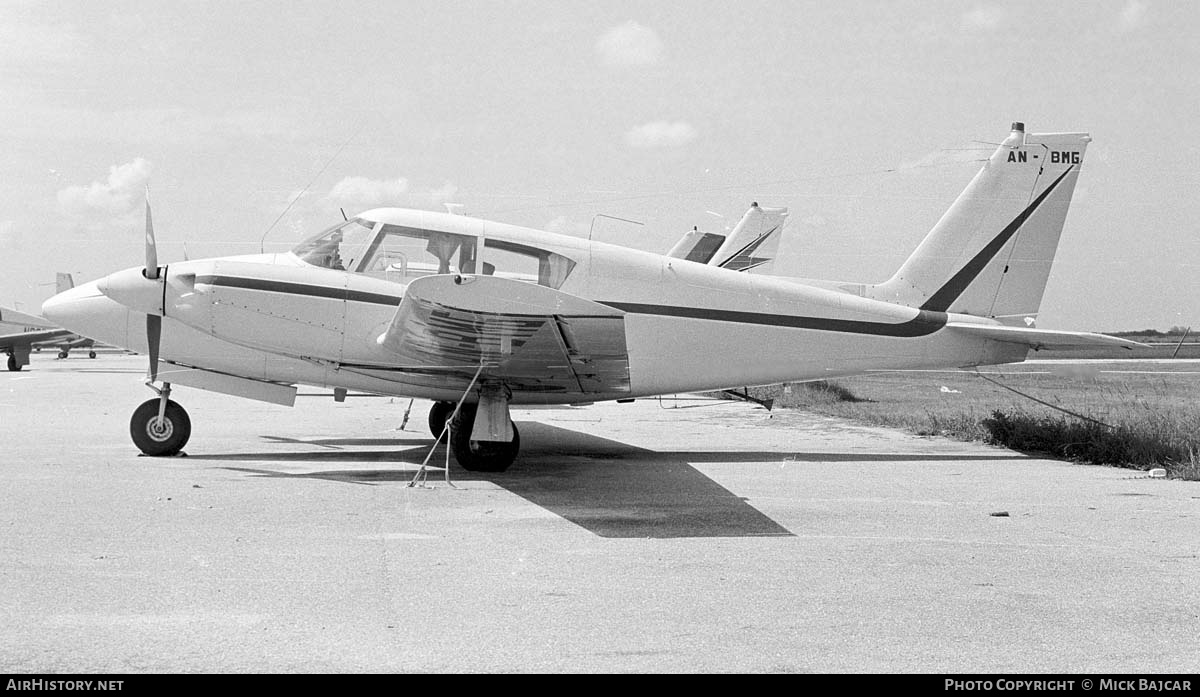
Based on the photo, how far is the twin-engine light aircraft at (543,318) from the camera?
970 centimetres

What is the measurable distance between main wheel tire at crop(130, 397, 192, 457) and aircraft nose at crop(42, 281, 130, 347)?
790 mm

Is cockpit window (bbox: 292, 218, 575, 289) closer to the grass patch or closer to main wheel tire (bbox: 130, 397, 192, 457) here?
main wheel tire (bbox: 130, 397, 192, 457)

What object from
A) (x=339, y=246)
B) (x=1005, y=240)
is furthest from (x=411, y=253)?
(x=1005, y=240)

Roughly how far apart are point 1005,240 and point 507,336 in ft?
22.2

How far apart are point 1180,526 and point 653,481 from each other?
4.29 metres

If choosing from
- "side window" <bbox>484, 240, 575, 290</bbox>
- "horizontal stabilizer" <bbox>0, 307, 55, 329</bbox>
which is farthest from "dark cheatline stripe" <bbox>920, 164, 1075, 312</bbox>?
"horizontal stabilizer" <bbox>0, 307, 55, 329</bbox>

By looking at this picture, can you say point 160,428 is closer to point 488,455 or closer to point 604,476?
point 488,455

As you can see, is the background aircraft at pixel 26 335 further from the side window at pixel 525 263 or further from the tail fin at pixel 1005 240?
the tail fin at pixel 1005 240

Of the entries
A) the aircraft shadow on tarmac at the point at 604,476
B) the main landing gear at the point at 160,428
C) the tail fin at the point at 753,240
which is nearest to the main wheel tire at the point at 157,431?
the main landing gear at the point at 160,428

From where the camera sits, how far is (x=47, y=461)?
999cm

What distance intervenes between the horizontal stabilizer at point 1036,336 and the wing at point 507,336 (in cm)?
421

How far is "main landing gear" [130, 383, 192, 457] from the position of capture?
34.6ft
